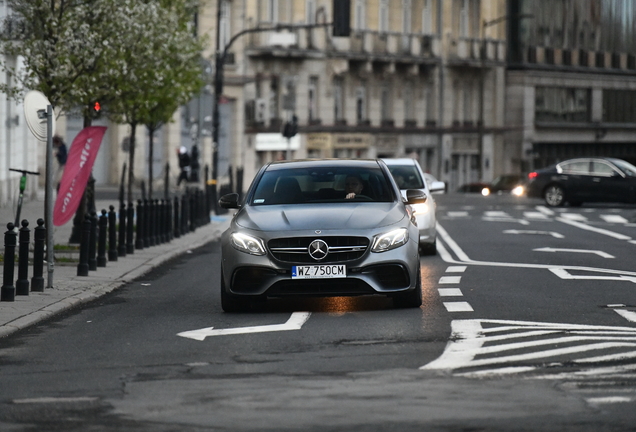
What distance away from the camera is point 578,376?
30.2ft

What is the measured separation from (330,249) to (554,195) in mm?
34194

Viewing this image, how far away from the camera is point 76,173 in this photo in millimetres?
20016

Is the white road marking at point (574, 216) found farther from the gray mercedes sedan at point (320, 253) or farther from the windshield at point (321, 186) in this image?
the gray mercedes sedan at point (320, 253)

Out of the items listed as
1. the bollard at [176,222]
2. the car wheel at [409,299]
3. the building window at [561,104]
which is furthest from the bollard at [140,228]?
the building window at [561,104]

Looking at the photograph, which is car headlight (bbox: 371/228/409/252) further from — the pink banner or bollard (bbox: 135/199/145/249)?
bollard (bbox: 135/199/145/249)

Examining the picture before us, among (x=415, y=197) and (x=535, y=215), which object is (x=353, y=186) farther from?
(x=535, y=215)

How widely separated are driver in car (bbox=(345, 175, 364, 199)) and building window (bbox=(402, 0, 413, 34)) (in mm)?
63629

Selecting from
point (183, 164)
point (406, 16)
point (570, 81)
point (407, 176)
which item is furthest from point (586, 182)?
point (570, 81)

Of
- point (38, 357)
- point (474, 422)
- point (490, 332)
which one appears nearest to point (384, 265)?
point (490, 332)

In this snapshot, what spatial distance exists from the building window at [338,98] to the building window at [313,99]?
113 cm

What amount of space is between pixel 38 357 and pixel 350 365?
239cm

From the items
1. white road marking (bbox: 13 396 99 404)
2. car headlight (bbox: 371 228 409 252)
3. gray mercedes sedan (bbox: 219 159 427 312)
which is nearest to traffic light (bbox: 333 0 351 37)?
gray mercedes sedan (bbox: 219 159 427 312)

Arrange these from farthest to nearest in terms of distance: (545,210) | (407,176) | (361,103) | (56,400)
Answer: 1. (361,103)
2. (545,210)
3. (407,176)
4. (56,400)

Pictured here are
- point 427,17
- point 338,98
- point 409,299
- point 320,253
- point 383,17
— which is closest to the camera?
point 320,253
